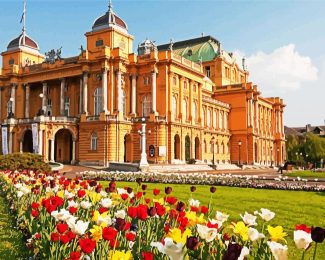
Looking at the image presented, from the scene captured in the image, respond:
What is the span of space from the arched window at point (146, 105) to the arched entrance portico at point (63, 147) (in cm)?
1091

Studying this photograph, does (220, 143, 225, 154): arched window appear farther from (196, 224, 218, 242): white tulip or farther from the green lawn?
(196, 224, 218, 242): white tulip

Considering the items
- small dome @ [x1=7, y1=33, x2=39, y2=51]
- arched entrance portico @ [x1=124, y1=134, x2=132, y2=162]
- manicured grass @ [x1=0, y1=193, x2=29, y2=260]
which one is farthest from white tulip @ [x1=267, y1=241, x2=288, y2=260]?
small dome @ [x1=7, y1=33, x2=39, y2=51]

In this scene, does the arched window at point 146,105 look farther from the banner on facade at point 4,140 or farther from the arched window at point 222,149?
the arched window at point 222,149

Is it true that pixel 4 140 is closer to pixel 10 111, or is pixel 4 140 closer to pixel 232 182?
pixel 10 111

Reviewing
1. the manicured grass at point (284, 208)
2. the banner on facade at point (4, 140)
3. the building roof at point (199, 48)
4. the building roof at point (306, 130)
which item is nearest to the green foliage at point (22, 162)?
the manicured grass at point (284, 208)

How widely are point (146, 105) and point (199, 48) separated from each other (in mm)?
30603

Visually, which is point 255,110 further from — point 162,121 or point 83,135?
point 83,135

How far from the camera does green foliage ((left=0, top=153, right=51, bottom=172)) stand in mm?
→ 27891

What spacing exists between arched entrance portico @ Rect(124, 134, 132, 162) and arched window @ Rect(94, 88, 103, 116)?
4.97 meters

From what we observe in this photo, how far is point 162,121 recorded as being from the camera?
51406 millimetres

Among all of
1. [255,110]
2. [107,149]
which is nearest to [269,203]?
[107,149]

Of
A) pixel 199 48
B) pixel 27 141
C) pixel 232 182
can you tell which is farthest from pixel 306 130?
pixel 232 182

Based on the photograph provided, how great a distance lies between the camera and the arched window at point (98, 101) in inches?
2084

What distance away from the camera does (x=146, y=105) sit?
177ft
